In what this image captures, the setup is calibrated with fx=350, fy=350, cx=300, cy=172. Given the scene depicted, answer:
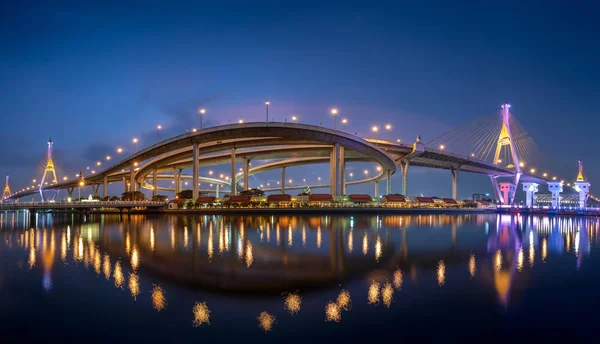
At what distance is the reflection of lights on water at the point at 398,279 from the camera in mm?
11301

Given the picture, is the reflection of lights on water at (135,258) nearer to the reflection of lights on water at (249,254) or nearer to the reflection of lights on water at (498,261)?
the reflection of lights on water at (249,254)

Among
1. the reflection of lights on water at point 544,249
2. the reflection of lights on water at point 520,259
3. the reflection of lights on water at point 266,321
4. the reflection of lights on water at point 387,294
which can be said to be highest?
the reflection of lights on water at point 266,321

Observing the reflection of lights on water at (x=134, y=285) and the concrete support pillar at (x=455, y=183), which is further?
the concrete support pillar at (x=455, y=183)

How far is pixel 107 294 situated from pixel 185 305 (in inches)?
119

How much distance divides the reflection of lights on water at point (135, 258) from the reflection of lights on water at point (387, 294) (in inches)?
379

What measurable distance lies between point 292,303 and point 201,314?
240 cm

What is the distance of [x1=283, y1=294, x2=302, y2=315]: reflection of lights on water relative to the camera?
9008mm

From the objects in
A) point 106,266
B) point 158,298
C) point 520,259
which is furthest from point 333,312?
point 520,259

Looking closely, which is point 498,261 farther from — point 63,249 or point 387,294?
point 63,249

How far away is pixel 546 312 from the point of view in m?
9.27

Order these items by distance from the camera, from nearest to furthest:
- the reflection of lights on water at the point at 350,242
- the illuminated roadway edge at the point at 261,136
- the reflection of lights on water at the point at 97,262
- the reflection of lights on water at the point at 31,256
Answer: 1. the reflection of lights on water at the point at 97,262
2. the reflection of lights on water at the point at 31,256
3. the reflection of lights on water at the point at 350,242
4. the illuminated roadway edge at the point at 261,136

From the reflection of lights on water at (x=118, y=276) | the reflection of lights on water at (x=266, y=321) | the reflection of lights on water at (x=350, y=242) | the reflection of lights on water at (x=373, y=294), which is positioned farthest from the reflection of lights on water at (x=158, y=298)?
the reflection of lights on water at (x=350, y=242)

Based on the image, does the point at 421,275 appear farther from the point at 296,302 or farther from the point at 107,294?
the point at 107,294

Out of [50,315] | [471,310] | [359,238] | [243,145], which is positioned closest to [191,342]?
[50,315]
